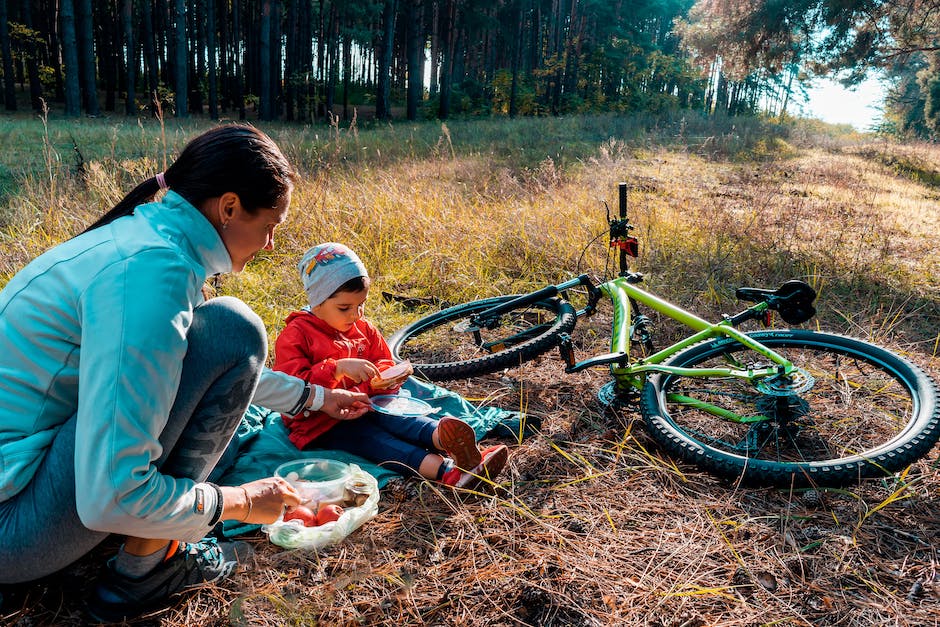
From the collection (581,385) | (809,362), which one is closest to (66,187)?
(581,385)

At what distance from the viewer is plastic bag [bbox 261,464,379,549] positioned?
2014 millimetres

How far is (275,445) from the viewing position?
264 cm

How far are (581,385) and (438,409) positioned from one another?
92cm

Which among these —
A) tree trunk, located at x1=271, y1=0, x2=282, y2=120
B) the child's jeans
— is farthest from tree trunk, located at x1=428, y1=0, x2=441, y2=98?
the child's jeans

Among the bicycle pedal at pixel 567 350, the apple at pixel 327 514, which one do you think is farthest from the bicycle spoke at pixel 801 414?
the apple at pixel 327 514

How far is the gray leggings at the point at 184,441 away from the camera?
1.42 metres

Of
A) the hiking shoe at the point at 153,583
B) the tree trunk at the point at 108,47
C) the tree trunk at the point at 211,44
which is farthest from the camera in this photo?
the tree trunk at the point at 108,47

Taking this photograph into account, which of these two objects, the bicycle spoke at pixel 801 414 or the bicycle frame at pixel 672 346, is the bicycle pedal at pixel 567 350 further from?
the bicycle spoke at pixel 801 414

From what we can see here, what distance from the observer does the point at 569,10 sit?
32250 millimetres

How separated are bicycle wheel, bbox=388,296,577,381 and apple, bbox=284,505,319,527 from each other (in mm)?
1194

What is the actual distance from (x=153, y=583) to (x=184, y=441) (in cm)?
48

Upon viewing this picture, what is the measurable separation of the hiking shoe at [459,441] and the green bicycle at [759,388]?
0.76 m

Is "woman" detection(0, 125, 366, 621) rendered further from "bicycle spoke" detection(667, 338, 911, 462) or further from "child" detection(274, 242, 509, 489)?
"bicycle spoke" detection(667, 338, 911, 462)

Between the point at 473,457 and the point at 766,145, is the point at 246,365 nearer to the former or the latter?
the point at 473,457
